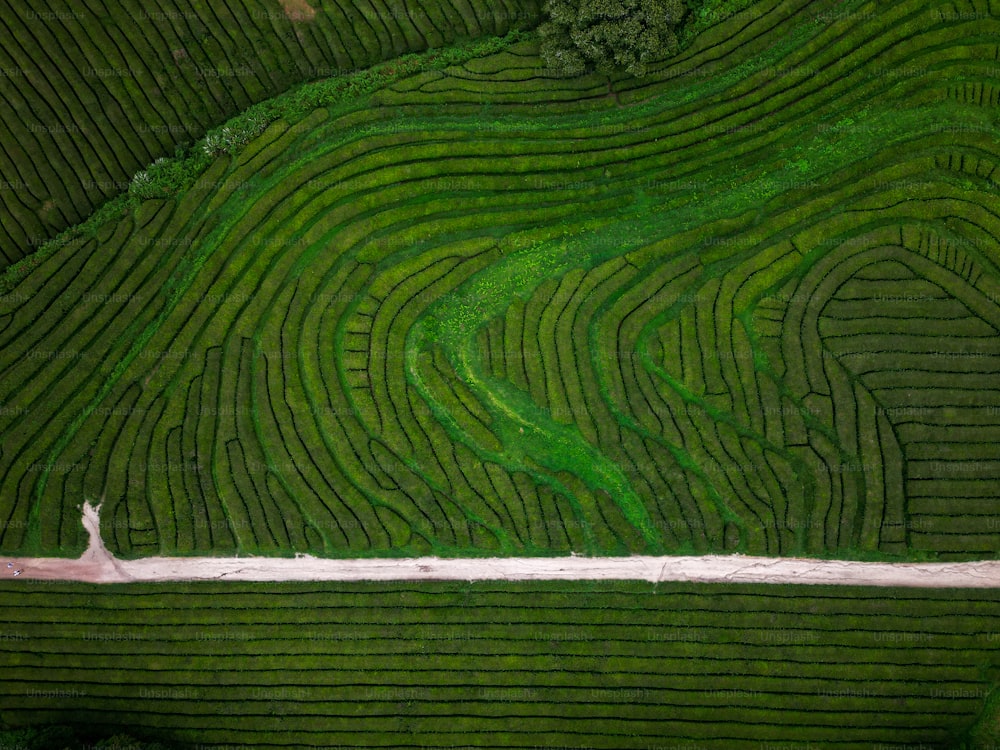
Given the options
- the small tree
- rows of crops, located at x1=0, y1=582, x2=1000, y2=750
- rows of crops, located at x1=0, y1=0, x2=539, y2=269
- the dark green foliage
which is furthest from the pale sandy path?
the small tree

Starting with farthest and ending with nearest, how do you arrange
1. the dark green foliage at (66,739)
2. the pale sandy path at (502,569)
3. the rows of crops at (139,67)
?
the rows of crops at (139,67) < the pale sandy path at (502,569) < the dark green foliage at (66,739)

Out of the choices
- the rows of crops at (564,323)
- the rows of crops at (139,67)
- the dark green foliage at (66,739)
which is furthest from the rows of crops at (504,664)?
the rows of crops at (139,67)

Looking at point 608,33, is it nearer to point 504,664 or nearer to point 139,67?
point 139,67

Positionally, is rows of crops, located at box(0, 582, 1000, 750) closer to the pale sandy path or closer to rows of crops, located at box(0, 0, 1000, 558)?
the pale sandy path

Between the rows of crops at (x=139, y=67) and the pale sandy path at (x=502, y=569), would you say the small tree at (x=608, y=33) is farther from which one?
the pale sandy path at (x=502, y=569)

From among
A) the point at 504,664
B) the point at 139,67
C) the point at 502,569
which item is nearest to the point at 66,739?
the point at 504,664

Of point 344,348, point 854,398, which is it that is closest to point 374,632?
point 344,348
